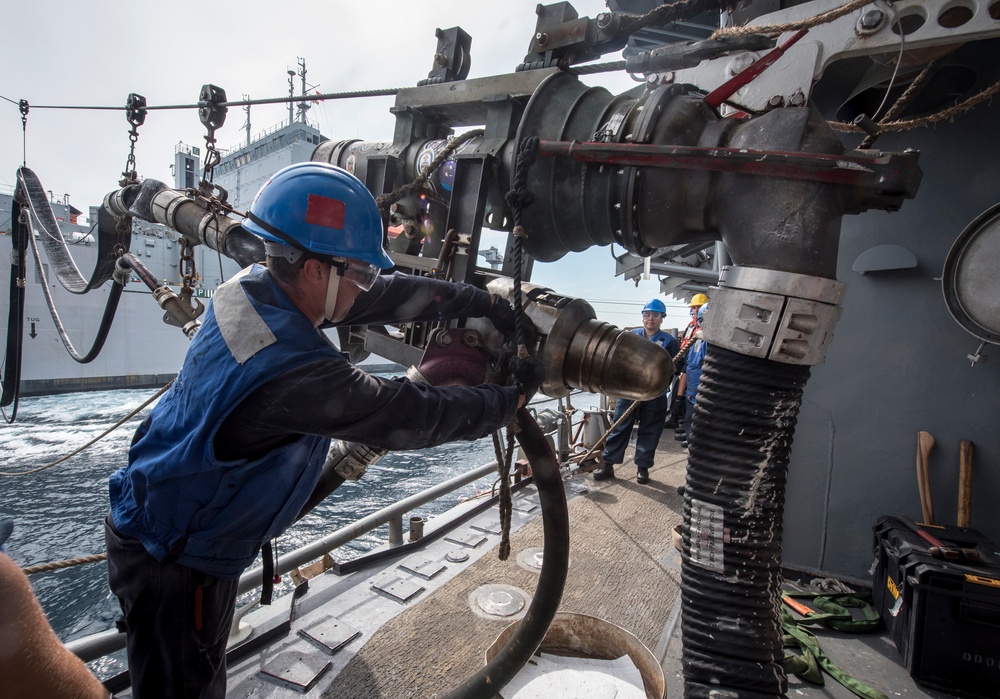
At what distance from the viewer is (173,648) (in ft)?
5.63

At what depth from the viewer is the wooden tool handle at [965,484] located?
2863 millimetres

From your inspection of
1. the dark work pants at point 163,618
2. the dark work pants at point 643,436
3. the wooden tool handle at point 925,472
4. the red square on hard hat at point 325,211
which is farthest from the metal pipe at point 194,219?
the wooden tool handle at point 925,472

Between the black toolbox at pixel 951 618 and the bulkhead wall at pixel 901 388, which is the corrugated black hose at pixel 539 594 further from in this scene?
the bulkhead wall at pixel 901 388

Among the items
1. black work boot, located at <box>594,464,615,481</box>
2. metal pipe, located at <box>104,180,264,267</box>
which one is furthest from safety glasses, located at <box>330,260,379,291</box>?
black work boot, located at <box>594,464,615,481</box>

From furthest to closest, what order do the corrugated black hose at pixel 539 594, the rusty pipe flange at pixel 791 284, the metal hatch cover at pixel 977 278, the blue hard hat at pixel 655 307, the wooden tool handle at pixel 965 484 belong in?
the blue hard hat at pixel 655 307, the wooden tool handle at pixel 965 484, the metal hatch cover at pixel 977 278, the corrugated black hose at pixel 539 594, the rusty pipe flange at pixel 791 284

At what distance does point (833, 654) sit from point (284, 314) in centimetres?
326

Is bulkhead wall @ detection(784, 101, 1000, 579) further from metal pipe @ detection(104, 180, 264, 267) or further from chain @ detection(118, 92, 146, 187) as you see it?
chain @ detection(118, 92, 146, 187)

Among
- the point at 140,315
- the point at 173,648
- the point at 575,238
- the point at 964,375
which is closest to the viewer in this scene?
the point at 173,648

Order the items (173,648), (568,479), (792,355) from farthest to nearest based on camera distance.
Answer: (568,479)
(173,648)
(792,355)

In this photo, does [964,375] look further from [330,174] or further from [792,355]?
→ [330,174]

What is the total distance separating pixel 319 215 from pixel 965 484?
12.4 feet

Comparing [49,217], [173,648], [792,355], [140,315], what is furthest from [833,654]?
[140,315]

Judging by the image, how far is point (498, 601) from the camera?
9.90 feet

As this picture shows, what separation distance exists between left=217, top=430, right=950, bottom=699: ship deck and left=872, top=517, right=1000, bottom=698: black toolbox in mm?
140
